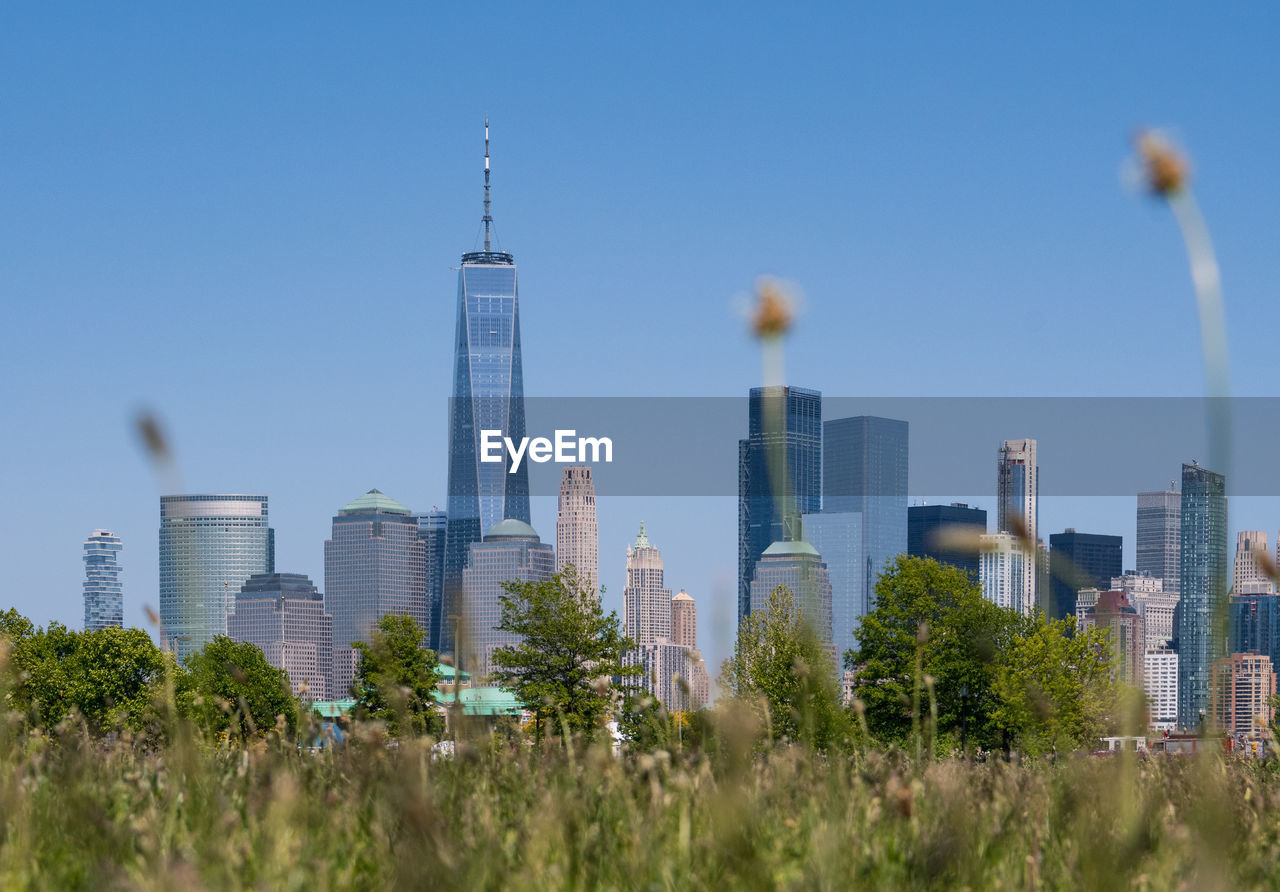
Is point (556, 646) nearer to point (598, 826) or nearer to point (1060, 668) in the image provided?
point (1060, 668)

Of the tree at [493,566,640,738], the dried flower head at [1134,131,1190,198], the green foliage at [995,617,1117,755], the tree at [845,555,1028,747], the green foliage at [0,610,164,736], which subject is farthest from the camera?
the green foliage at [0,610,164,736]

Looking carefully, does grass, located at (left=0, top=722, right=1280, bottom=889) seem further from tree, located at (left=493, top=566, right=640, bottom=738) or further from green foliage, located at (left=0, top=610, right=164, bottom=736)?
green foliage, located at (left=0, top=610, right=164, bottom=736)

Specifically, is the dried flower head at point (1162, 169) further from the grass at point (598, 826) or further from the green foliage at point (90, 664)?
the green foliage at point (90, 664)

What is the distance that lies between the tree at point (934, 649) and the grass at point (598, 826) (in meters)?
57.5

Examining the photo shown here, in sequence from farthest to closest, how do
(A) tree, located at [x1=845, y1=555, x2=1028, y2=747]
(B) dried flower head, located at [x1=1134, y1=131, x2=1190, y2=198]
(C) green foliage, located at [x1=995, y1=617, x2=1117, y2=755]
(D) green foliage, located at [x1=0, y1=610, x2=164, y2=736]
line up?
1. (D) green foliage, located at [x1=0, y1=610, x2=164, y2=736]
2. (A) tree, located at [x1=845, y1=555, x2=1028, y2=747]
3. (C) green foliage, located at [x1=995, y1=617, x2=1117, y2=755]
4. (B) dried flower head, located at [x1=1134, y1=131, x2=1190, y2=198]

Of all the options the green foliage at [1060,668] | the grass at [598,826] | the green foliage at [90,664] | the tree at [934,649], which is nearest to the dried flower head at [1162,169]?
the grass at [598,826]

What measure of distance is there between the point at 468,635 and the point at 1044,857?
9.28 feet

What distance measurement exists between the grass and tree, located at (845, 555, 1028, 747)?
5748 cm

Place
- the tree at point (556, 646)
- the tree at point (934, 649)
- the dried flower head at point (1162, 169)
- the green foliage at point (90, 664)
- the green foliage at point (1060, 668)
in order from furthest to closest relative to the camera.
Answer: the green foliage at point (90, 664), the tree at point (556, 646), the tree at point (934, 649), the green foliage at point (1060, 668), the dried flower head at point (1162, 169)

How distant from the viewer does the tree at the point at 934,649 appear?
66.9m

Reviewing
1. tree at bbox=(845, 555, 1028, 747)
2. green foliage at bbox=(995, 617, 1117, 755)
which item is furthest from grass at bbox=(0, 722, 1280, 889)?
tree at bbox=(845, 555, 1028, 747)

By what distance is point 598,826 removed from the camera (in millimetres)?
6883

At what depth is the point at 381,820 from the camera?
22.0 ft

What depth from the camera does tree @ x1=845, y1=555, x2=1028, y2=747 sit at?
2635 inches
